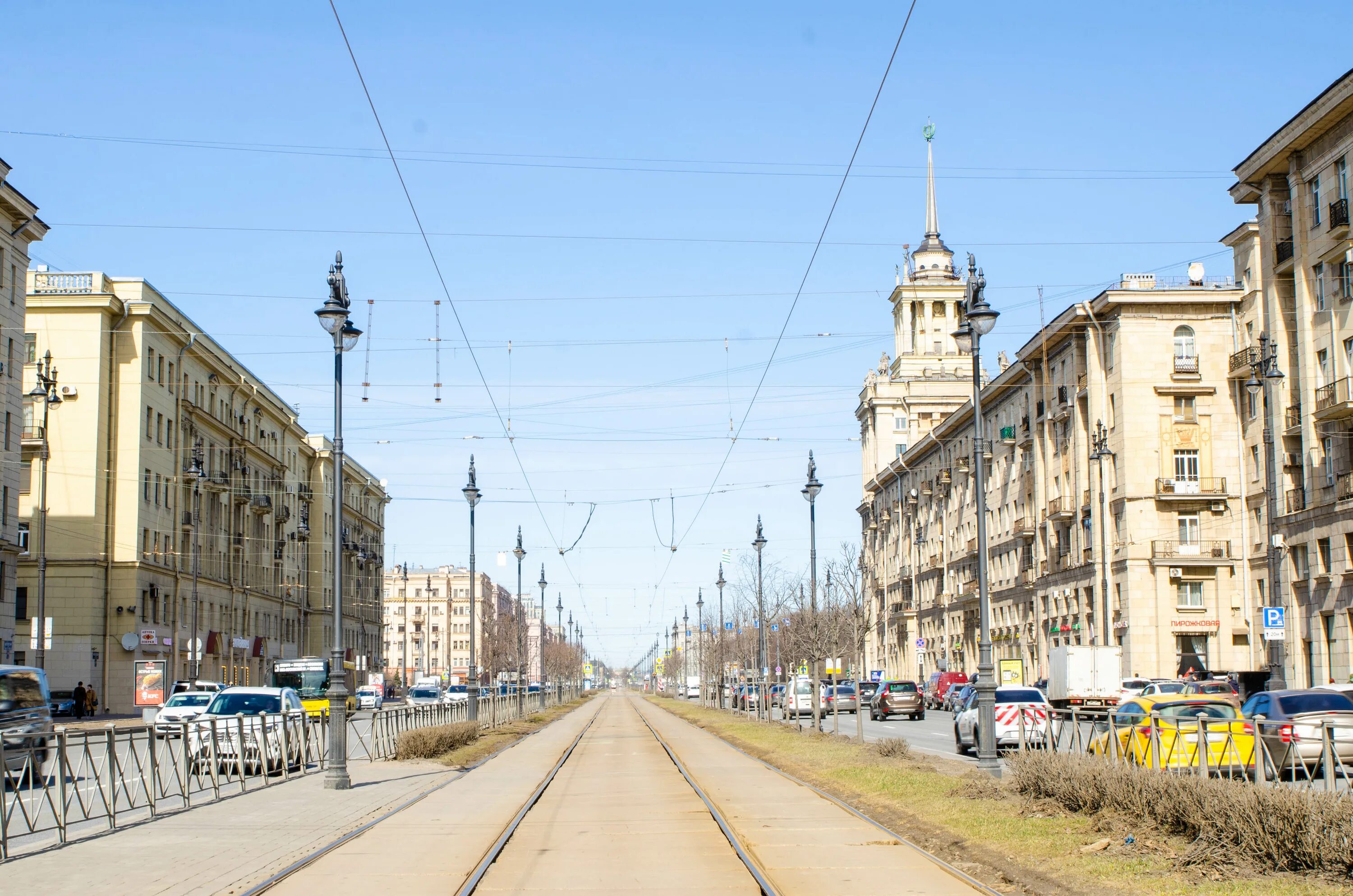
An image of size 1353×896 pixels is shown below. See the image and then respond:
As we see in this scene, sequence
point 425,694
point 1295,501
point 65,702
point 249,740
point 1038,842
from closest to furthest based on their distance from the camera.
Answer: point 1038,842 → point 249,740 → point 1295,501 → point 65,702 → point 425,694

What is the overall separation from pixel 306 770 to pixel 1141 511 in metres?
45.2

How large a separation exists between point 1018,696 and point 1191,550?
1263 inches

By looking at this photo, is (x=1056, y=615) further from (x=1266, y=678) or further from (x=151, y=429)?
(x=151, y=429)

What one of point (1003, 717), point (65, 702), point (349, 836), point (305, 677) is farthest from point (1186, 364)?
point (349, 836)

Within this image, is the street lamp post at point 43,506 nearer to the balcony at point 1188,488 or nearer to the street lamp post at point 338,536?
the street lamp post at point 338,536

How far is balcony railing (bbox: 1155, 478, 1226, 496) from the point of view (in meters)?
61.0

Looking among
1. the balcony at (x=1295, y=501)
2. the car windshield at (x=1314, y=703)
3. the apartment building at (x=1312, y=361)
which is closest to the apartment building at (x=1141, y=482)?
the apartment building at (x=1312, y=361)

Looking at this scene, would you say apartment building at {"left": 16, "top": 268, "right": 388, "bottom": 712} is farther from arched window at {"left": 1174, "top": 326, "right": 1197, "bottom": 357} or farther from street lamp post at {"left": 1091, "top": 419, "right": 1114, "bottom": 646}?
arched window at {"left": 1174, "top": 326, "right": 1197, "bottom": 357}

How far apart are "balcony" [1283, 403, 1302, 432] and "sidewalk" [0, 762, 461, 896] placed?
3796cm

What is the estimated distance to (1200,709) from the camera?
22109 mm

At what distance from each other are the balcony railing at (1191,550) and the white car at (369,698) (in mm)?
41647

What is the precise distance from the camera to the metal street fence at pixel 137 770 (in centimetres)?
1473

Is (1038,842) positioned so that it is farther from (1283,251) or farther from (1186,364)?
(1186,364)

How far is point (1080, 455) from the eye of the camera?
6675cm
